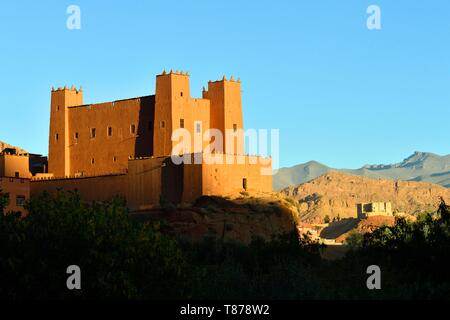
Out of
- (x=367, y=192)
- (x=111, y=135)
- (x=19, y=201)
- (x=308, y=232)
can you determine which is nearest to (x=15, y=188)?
(x=19, y=201)

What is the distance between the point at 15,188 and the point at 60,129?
932 centimetres

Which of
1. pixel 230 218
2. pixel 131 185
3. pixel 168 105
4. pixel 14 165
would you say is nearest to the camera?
pixel 230 218

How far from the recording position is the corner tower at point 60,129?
229 ft

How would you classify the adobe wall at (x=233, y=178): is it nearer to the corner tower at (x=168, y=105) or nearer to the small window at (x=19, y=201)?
the corner tower at (x=168, y=105)

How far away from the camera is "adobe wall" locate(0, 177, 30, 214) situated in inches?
2391

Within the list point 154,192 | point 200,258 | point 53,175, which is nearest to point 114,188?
point 154,192

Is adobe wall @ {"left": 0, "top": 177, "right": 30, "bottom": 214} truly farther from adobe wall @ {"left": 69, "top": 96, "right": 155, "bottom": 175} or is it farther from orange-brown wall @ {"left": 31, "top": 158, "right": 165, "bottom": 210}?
adobe wall @ {"left": 69, "top": 96, "right": 155, "bottom": 175}

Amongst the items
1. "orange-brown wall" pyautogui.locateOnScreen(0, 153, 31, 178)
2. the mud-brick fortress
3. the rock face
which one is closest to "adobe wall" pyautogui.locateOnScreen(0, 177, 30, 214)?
the mud-brick fortress

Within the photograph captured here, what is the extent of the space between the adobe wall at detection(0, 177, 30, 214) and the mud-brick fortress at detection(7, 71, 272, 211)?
3.04 metres

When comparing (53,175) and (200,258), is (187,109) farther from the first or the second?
(200,258)

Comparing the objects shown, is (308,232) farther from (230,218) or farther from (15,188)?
(15,188)

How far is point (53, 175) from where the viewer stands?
69.9 meters

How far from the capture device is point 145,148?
2598 inches
